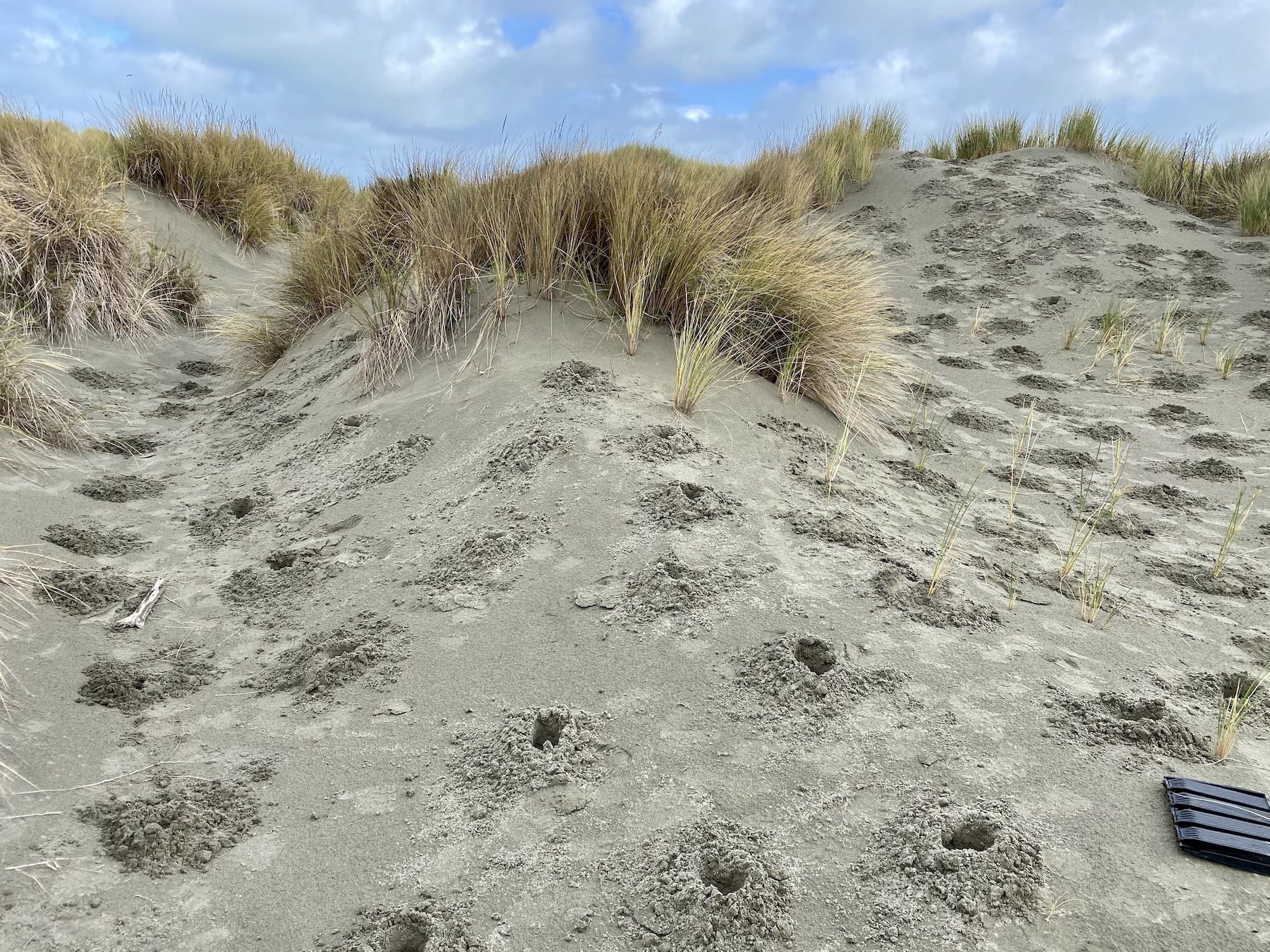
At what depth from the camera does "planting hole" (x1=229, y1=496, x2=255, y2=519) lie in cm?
398

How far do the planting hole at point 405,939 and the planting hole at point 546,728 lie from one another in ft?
1.81

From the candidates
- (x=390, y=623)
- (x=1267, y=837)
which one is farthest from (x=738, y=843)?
(x=390, y=623)

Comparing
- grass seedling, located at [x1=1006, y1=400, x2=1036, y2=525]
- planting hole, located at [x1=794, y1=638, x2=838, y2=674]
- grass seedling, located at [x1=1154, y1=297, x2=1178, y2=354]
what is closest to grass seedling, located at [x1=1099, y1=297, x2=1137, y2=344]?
grass seedling, located at [x1=1154, y1=297, x2=1178, y2=354]

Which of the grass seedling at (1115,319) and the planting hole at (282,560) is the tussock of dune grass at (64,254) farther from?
the grass seedling at (1115,319)

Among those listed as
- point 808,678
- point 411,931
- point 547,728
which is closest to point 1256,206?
point 808,678

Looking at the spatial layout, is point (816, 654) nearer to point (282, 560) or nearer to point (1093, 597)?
point (1093, 597)

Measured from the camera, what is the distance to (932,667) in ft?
7.79

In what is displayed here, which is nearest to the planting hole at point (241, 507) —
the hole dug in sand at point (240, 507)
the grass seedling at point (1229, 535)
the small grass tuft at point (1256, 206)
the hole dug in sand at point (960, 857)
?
the hole dug in sand at point (240, 507)

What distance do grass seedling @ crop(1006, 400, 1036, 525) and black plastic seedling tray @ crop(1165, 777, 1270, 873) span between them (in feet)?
6.28

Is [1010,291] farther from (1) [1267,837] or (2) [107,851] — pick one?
(2) [107,851]

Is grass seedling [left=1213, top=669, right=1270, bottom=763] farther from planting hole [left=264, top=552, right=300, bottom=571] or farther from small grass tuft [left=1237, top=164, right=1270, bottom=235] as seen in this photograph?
small grass tuft [left=1237, top=164, right=1270, bottom=235]

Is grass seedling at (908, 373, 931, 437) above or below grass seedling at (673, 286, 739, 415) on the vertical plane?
below

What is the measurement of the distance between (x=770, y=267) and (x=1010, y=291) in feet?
14.6

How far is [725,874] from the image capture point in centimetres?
178
